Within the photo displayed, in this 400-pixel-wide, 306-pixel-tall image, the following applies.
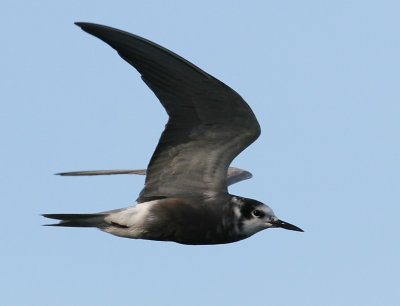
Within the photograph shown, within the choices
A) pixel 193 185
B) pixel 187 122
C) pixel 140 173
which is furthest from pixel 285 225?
pixel 140 173

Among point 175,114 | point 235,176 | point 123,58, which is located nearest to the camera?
point 123,58

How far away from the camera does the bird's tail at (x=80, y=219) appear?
10.5 meters

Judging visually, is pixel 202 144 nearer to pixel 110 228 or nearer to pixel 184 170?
pixel 184 170

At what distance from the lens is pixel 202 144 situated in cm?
1041

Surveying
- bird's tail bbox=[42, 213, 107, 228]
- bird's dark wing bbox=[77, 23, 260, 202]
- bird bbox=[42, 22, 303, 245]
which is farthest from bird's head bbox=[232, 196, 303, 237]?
bird's tail bbox=[42, 213, 107, 228]

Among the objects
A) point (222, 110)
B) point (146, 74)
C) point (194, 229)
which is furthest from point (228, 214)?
point (146, 74)

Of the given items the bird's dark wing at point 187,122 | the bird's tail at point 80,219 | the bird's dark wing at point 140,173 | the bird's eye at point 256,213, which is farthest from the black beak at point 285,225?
the bird's tail at point 80,219

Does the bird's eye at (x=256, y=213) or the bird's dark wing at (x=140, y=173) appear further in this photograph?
the bird's dark wing at (x=140, y=173)

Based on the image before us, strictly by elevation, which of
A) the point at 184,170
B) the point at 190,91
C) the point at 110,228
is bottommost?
the point at 110,228

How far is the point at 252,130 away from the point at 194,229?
125 centimetres

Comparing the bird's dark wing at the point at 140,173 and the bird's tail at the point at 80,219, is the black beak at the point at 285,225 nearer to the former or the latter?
the bird's dark wing at the point at 140,173

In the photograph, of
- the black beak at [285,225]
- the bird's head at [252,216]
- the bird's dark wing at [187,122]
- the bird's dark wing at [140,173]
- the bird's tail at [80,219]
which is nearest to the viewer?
the bird's dark wing at [187,122]

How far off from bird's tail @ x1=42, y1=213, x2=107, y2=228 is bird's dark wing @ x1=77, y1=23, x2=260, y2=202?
20.3 inches

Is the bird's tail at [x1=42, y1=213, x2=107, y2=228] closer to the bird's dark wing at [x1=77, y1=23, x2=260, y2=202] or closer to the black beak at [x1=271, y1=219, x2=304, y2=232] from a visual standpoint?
the bird's dark wing at [x1=77, y1=23, x2=260, y2=202]
